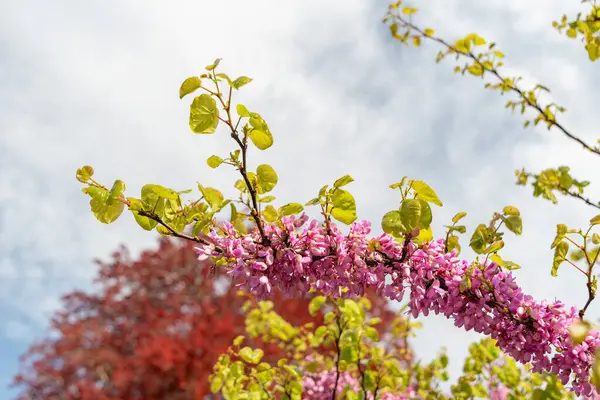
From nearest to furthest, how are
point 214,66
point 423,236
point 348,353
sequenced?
point 214,66
point 423,236
point 348,353

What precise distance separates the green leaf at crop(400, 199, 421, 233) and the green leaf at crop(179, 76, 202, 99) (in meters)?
0.77

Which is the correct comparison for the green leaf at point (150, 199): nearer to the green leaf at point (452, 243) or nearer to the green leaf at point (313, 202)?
the green leaf at point (313, 202)

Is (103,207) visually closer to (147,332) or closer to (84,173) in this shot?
(84,173)

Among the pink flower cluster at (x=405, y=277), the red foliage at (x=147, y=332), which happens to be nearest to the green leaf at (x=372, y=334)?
the pink flower cluster at (x=405, y=277)

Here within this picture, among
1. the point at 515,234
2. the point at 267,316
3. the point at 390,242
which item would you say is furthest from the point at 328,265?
the point at 267,316

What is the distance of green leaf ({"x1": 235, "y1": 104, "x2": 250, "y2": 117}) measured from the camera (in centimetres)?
163

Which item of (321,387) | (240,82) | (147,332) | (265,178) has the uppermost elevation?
(147,332)

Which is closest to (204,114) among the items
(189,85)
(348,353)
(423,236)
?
(189,85)

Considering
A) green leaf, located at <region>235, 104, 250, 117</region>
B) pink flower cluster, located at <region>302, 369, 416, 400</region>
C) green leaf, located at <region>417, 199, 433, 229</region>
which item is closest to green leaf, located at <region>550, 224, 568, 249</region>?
green leaf, located at <region>417, 199, 433, 229</region>

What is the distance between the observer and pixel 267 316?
4383mm

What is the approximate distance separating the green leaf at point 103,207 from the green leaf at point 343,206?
727 mm

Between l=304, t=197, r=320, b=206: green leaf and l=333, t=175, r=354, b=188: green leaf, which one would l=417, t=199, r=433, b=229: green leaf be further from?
l=304, t=197, r=320, b=206: green leaf

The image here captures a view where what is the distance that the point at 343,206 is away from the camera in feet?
5.68

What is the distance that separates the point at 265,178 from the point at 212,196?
0.19 meters
